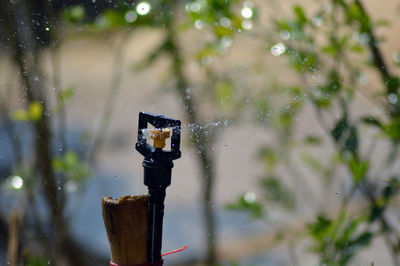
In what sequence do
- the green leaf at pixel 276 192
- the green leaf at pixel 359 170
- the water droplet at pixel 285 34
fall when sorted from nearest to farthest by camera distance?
the green leaf at pixel 359 170 → the water droplet at pixel 285 34 → the green leaf at pixel 276 192

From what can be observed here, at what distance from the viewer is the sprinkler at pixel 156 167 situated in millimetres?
617

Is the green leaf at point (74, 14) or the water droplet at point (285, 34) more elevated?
the green leaf at point (74, 14)

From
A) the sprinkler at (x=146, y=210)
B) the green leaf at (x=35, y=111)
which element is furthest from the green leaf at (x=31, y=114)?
the sprinkler at (x=146, y=210)

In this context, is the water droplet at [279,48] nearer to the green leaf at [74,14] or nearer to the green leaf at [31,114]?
the green leaf at [74,14]

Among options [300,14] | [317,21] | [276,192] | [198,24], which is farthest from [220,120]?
[300,14]

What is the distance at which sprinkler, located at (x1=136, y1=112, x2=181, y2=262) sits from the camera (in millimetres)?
617

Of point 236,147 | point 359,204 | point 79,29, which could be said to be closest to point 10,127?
point 79,29

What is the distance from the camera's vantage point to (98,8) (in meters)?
1.57

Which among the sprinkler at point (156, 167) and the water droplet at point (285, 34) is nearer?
the sprinkler at point (156, 167)

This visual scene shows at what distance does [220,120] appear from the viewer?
1677 millimetres

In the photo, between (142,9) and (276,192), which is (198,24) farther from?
(276,192)

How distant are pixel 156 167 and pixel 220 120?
1064 mm

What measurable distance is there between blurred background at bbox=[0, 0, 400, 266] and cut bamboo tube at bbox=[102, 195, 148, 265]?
1.23 ft

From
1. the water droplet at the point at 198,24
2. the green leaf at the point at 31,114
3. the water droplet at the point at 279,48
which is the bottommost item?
the green leaf at the point at 31,114
